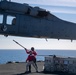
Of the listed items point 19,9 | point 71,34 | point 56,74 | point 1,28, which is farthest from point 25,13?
point 56,74

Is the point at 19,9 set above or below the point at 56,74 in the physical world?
above

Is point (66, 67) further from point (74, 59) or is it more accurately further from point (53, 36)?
point (53, 36)

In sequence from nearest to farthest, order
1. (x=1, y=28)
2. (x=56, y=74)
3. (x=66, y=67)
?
(x=1, y=28) → (x=56, y=74) → (x=66, y=67)

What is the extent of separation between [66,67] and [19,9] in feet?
22.7

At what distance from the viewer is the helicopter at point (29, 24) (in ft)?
76.0

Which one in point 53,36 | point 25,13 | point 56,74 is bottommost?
point 56,74

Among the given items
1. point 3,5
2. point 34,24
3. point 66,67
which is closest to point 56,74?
point 66,67

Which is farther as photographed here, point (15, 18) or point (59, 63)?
point (59, 63)

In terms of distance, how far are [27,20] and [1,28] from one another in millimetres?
1997

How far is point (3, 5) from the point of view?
23219 mm

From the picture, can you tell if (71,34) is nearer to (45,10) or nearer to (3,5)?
(45,10)

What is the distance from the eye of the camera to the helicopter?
76.0 ft

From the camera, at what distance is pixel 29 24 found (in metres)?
23.2

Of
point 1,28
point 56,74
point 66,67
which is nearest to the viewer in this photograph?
point 1,28
